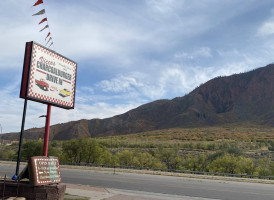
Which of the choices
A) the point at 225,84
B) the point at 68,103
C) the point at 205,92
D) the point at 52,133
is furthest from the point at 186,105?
the point at 68,103

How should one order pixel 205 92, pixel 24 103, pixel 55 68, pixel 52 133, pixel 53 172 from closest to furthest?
1. pixel 53 172
2. pixel 24 103
3. pixel 55 68
4. pixel 52 133
5. pixel 205 92

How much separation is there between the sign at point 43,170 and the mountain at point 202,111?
405 ft

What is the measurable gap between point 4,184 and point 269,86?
6868 inches

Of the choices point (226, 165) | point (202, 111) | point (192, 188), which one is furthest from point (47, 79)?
point (202, 111)

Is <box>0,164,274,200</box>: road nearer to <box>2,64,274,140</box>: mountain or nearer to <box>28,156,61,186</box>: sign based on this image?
<box>28,156,61,186</box>: sign

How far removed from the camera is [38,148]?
44.0 meters

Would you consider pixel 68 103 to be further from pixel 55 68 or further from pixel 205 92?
pixel 205 92

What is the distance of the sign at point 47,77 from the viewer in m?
9.70

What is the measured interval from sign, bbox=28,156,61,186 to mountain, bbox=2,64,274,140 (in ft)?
405

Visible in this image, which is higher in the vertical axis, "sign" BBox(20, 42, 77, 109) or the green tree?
"sign" BBox(20, 42, 77, 109)

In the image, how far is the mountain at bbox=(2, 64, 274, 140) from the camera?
Result: 459ft

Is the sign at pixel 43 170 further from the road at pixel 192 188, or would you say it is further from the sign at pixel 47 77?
the road at pixel 192 188

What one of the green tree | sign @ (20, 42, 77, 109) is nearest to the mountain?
the green tree

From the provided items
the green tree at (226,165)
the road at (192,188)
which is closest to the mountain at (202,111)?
the green tree at (226,165)
